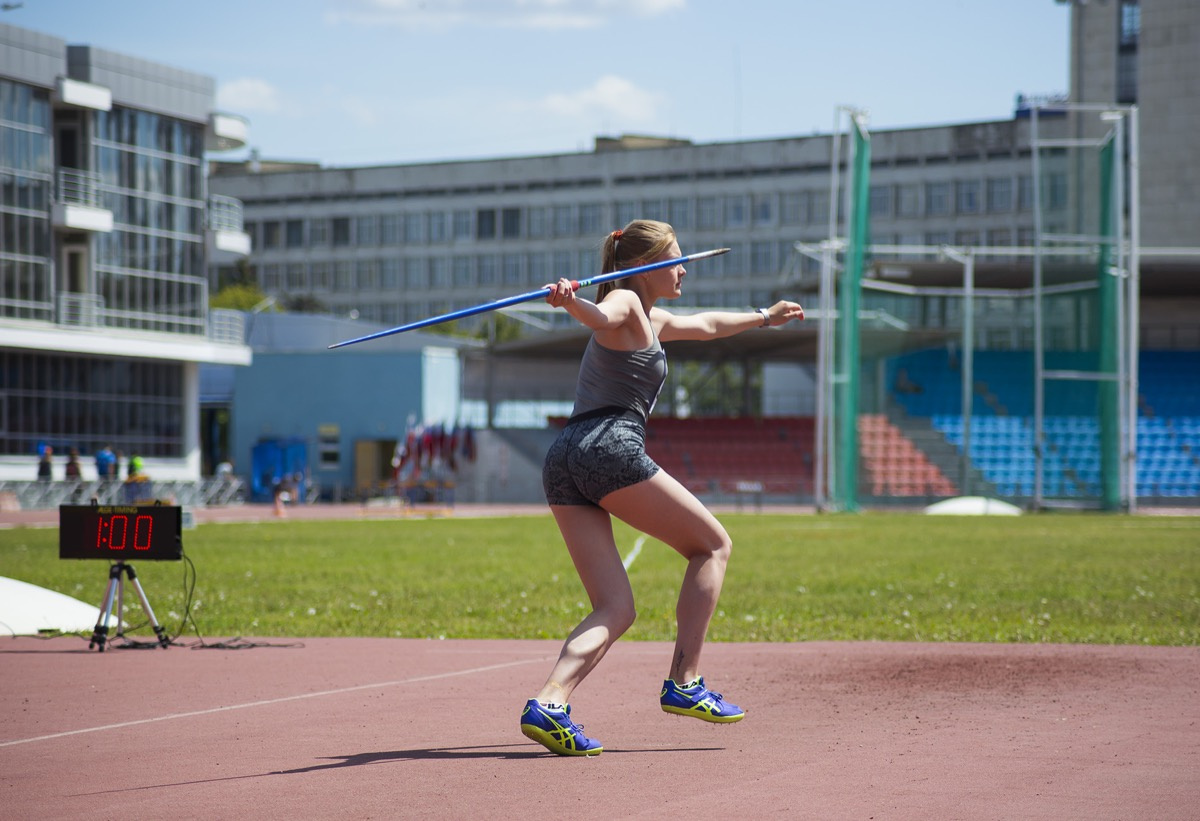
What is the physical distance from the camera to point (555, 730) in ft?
19.7

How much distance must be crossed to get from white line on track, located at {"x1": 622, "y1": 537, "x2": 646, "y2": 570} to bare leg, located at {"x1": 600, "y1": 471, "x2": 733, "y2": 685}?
13.7 metres

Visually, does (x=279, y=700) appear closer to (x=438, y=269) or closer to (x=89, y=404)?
(x=89, y=404)

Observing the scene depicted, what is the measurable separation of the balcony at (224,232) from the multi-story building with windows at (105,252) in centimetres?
7

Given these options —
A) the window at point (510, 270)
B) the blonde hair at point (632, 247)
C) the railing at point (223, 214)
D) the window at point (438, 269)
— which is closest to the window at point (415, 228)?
the window at point (438, 269)

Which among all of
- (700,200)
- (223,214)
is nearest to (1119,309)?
(223,214)

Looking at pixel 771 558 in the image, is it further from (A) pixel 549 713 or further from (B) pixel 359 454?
(B) pixel 359 454

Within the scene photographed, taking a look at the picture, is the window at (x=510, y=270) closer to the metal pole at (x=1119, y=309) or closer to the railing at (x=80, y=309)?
the railing at (x=80, y=309)

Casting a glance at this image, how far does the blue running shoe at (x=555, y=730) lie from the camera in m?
5.98

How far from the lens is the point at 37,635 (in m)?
11.5

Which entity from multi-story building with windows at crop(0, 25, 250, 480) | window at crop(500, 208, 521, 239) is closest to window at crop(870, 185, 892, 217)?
window at crop(500, 208, 521, 239)

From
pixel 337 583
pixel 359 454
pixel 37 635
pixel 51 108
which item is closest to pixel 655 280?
pixel 37 635

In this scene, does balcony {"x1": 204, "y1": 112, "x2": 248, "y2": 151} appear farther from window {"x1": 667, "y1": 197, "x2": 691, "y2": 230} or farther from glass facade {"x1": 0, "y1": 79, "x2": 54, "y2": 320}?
window {"x1": 667, "y1": 197, "x2": 691, "y2": 230}

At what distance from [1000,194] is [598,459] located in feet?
275

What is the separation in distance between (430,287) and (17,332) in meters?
54.5
